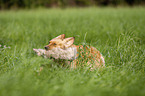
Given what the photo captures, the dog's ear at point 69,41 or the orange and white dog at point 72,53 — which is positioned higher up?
the dog's ear at point 69,41

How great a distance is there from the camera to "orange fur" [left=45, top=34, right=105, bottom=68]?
91.6 inches

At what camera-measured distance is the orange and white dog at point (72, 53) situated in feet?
7.37

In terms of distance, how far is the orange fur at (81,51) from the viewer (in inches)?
91.6

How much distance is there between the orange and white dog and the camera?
225cm

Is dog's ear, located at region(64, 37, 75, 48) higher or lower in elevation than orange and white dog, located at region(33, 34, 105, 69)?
higher

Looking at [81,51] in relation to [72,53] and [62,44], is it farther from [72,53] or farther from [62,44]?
[62,44]

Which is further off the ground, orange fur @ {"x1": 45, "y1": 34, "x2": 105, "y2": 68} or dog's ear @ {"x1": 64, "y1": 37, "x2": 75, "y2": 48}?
dog's ear @ {"x1": 64, "y1": 37, "x2": 75, "y2": 48}

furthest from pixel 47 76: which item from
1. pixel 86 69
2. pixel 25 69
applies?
pixel 86 69

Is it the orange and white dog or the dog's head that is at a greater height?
the dog's head

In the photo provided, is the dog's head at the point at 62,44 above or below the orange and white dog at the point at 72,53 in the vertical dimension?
above

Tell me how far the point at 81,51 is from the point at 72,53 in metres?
0.26

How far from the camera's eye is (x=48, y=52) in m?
2.25

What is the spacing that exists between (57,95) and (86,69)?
0.85m

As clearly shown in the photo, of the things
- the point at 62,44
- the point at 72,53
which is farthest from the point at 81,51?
the point at 62,44
